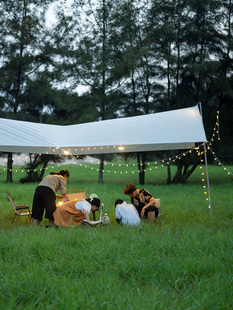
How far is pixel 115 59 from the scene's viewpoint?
14.0 meters

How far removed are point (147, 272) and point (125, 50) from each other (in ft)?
39.3

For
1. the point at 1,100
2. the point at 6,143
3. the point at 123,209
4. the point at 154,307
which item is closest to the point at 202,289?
the point at 154,307

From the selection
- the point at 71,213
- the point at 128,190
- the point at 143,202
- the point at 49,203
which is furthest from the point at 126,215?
the point at 49,203

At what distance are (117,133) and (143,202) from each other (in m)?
1.31

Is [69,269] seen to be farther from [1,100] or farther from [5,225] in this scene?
[1,100]

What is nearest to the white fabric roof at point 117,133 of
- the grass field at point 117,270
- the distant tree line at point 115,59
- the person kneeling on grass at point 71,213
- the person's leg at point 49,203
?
the person's leg at point 49,203

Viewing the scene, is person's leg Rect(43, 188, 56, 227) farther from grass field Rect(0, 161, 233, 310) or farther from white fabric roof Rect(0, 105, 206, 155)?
white fabric roof Rect(0, 105, 206, 155)

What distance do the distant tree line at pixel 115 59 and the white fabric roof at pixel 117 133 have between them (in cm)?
709

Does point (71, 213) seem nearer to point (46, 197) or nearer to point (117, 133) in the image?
point (46, 197)

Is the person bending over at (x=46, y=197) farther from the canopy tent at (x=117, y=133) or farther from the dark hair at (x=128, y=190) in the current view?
the dark hair at (x=128, y=190)

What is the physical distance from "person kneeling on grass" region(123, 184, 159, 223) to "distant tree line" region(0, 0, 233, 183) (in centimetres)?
795

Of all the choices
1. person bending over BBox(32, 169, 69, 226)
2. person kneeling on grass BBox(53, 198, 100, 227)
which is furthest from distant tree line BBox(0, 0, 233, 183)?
person kneeling on grass BBox(53, 198, 100, 227)

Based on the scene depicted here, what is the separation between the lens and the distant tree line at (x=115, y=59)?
13359 mm

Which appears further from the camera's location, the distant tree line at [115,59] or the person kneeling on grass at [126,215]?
the distant tree line at [115,59]
